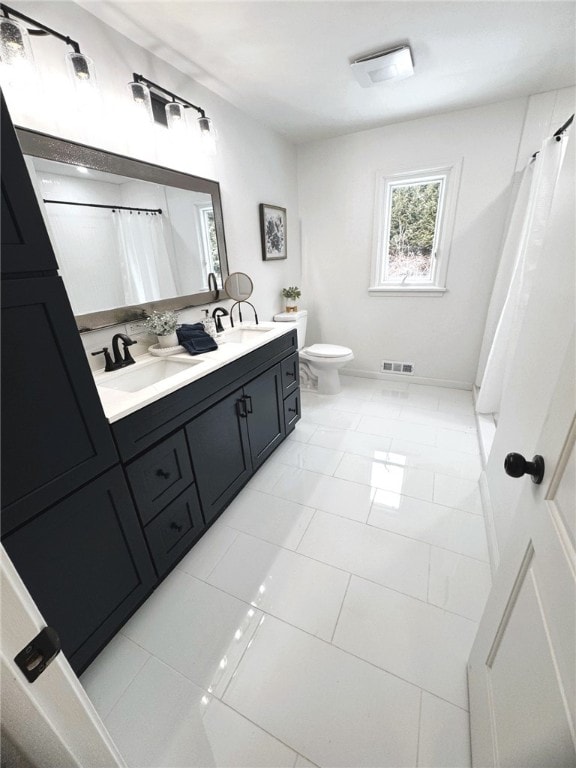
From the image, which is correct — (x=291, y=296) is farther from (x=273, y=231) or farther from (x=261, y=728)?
(x=261, y=728)

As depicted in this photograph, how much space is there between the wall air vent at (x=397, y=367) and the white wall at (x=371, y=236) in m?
0.06

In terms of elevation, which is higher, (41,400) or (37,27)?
(37,27)

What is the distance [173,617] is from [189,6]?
2.59 meters

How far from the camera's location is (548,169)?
1.89 metres

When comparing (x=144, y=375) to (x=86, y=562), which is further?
(x=144, y=375)

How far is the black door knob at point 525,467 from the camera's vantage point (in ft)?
2.22

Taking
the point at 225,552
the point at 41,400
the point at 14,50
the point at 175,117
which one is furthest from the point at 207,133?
the point at 225,552

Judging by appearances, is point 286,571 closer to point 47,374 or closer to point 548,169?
point 47,374

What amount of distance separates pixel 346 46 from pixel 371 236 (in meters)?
1.57

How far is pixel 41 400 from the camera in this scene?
0.84 metres

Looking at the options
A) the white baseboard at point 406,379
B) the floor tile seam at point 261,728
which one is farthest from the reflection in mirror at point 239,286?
the floor tile seam at point 261,728

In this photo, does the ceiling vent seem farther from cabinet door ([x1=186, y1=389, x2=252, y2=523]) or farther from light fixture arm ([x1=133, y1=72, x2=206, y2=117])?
cabinet door ([x1=186, y1=389, x2=252, y2=523])

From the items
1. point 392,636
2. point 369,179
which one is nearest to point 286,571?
point 392,636

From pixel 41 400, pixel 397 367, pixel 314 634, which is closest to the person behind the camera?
pixel 41 400
